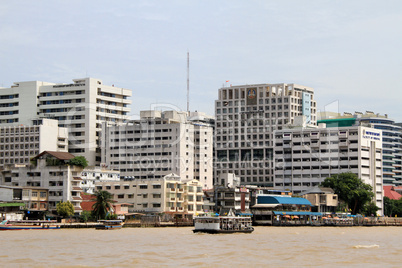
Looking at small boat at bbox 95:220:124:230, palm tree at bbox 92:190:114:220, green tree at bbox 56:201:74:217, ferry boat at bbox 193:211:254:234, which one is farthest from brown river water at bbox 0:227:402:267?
green tree at bbox 56:201:74:217

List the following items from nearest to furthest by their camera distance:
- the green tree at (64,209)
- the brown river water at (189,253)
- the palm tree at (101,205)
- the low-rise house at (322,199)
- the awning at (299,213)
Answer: the brown river water at (189,253), the palm tree at (101,205), the green tree at (64,209), the awning at (299,213), the low-rise house at (322,199)

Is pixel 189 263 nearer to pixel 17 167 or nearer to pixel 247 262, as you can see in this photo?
pixel 247 262

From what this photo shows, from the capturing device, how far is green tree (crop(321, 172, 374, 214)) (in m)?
186

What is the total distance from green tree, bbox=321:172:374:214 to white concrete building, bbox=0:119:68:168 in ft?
248

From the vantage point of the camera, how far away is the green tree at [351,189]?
610 feet

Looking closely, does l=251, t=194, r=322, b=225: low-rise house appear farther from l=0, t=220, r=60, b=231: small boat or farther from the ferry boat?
l=0, t=220, r=60, b=231: small boat

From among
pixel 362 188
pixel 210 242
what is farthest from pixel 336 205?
pixel 210 242

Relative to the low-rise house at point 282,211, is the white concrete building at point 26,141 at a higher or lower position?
higher

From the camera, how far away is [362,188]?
7431 inches

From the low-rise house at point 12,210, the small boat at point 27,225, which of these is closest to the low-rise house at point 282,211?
the small boat at point 27,225

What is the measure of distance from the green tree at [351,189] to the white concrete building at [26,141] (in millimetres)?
75558

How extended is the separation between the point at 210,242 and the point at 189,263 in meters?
26.6

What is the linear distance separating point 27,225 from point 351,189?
92718mm

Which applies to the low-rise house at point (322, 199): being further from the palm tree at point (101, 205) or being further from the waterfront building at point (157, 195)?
the palm tree at point (101, 205)
